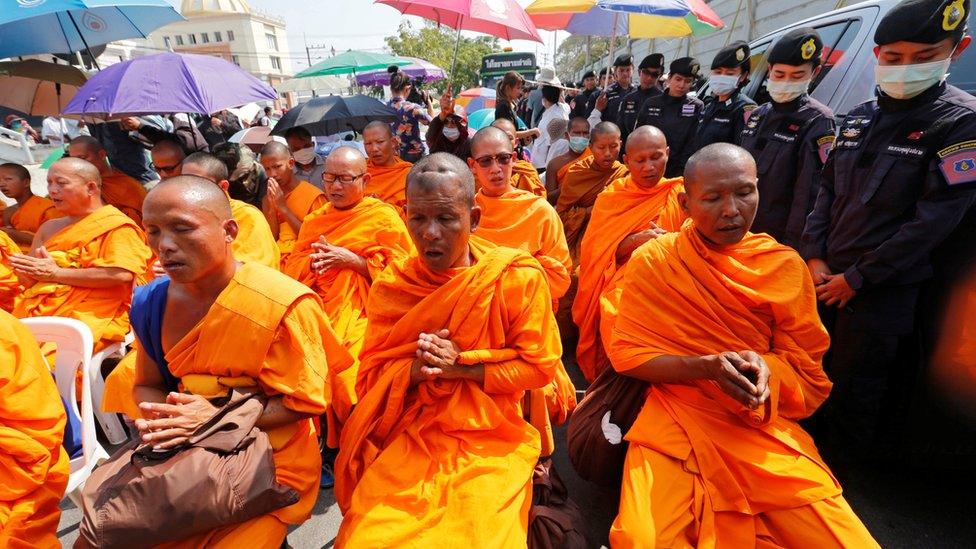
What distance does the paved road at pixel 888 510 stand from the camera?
249 centimetres

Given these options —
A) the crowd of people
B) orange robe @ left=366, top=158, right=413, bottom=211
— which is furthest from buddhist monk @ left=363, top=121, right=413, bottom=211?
the crowd of people

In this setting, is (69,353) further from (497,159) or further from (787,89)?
(787,89)

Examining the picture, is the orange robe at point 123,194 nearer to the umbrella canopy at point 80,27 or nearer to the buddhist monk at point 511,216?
the umbrella canopy at point 80,27

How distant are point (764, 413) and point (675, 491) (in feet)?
1.50

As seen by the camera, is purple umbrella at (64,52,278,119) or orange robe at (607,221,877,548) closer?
orange robe at (607,221,877,548)

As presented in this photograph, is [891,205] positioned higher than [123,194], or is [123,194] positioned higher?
[891,205]

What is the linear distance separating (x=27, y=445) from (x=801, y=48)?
14.6 feet

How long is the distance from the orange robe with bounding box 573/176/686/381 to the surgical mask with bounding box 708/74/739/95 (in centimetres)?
162

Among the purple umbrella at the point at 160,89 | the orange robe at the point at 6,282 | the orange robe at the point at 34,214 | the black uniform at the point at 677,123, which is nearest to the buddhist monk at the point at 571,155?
the black uniform at the point at 677,123

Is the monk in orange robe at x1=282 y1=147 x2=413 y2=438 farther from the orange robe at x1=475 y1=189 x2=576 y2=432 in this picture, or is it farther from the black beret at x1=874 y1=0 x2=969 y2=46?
the black beret at x1=874 y1=0 x2=969 y2=46

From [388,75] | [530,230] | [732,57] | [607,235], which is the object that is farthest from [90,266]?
[388,75]

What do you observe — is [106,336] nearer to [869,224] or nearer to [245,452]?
[245,452]

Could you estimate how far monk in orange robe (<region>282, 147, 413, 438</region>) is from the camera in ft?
10.8

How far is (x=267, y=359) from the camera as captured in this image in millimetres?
1884
